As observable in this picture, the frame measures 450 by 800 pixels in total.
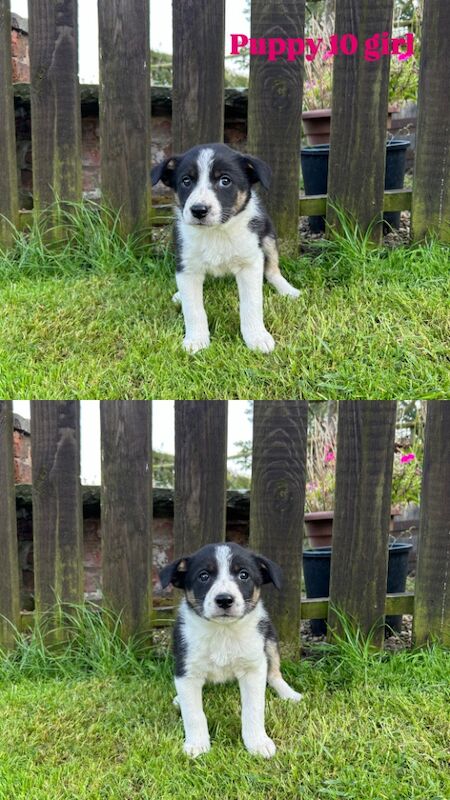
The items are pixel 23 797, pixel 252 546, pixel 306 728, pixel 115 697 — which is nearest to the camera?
pixel 23 797

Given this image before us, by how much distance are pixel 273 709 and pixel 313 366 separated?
1.70 metres

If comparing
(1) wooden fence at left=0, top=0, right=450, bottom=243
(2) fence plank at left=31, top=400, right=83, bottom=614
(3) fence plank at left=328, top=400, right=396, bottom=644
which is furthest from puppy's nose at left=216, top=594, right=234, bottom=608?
(1) wooden fence at left=0, top=0, right=450, bottom=243

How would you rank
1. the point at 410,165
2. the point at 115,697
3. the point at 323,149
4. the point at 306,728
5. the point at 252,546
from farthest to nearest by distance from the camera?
1. the point at 410,165
2. the point at 323,149
3. the point at 252,546
4. the point at 115,697
5. the point at 306,728

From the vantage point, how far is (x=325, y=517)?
16.8 ft

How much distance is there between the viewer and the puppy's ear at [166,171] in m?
4.00

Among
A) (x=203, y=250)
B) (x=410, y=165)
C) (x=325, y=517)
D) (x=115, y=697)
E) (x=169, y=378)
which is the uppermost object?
(x=410, y=165)

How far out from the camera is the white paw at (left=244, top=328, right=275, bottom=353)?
4219mm

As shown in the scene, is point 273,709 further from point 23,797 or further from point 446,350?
point 446,350

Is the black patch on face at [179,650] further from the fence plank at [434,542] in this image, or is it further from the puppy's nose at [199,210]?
the puppy's nose at [199,210]

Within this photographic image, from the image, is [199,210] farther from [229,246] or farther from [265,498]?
[265,498]

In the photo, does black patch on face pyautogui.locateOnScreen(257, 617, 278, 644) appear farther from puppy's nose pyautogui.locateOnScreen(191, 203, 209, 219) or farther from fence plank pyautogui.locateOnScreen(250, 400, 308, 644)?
puppy's nose pyautogui.locateOnScreen(191, 203, 209, 219)

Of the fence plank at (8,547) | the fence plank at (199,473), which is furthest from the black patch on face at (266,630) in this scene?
the fence plank at (8,547)

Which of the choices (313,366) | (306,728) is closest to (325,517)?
(313,366)

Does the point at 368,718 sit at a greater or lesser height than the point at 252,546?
lesser
